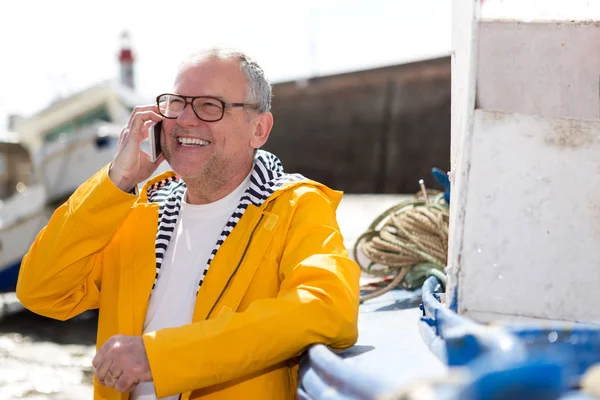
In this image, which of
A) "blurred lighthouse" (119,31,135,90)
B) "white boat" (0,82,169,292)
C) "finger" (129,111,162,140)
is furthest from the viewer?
"blurred lighthouse" (119,31,135,90)

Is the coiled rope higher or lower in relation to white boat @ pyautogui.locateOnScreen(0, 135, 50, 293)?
higher

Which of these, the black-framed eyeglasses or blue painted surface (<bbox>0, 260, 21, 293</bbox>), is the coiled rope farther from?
blue painted surface (<bbox>0, 260, 21, 293</bbox>)

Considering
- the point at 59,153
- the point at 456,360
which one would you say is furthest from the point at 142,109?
the point at 59,153

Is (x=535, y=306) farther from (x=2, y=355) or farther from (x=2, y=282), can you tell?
(x=2, y=282)

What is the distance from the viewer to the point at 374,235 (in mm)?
3086

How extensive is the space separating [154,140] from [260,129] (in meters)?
0.35

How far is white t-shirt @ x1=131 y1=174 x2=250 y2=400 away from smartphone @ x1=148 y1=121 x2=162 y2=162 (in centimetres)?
20

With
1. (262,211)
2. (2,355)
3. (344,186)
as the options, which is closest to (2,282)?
(2,355)

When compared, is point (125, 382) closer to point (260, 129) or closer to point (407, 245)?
point (260, 129)

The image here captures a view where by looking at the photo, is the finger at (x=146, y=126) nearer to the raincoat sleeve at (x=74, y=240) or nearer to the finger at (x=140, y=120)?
the finger at (x=140, y=120)

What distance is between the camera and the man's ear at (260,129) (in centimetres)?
221

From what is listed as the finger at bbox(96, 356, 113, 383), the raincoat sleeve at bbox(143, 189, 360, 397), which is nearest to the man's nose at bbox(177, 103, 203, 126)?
the raincoat sleeve at bbox(143, 189, 360, 397)

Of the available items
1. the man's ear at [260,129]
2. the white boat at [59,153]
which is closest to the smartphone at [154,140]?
the man's ear at [260,129]

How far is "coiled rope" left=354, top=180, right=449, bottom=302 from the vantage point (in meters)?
2.74
